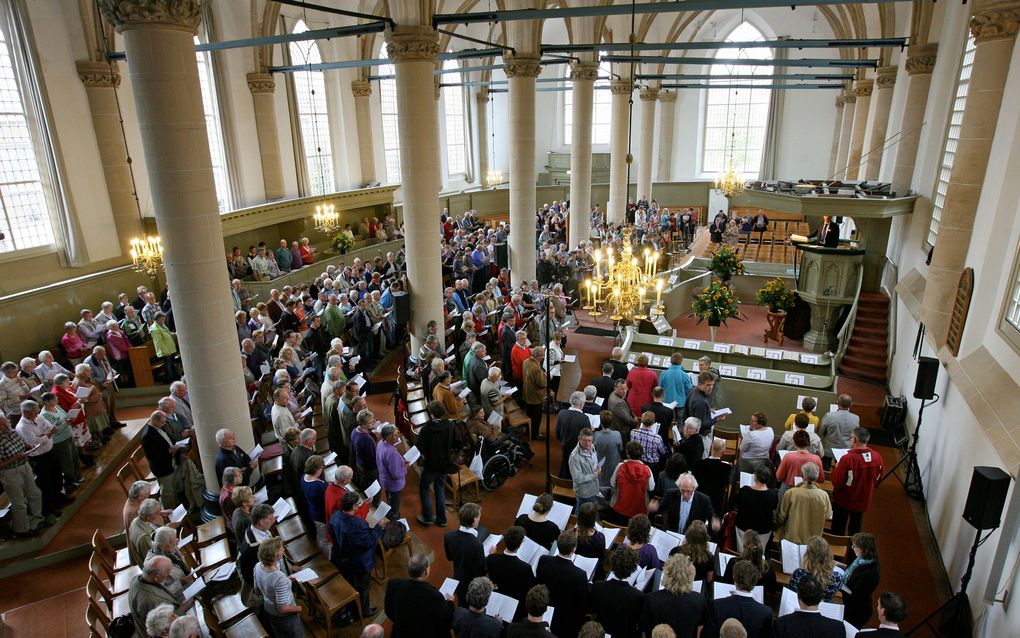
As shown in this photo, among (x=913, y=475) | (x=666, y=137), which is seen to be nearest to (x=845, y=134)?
(x=666, y=137)

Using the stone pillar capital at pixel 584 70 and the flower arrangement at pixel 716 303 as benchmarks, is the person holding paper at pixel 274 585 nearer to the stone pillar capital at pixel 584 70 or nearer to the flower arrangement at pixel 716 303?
the flower arrangement at pixel 716 303

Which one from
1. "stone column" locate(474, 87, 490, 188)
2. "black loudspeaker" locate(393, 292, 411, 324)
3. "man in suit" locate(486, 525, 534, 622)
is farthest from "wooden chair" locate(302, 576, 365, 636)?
"stone column" locate(474, 87, 490, 188)

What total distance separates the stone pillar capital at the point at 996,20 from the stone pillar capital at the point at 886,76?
36.3 feet

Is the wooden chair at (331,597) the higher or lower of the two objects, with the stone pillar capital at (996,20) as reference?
lower

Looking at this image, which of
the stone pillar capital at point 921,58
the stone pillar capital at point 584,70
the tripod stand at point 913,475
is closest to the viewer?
the tripod stand at point 913,475

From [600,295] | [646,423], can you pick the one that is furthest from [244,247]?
[646,423]

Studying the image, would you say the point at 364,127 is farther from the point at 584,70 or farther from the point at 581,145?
the point at 584,70

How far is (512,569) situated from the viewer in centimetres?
516

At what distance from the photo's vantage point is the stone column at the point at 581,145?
57.4 ft

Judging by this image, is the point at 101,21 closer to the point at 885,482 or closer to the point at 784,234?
the point at 885,482

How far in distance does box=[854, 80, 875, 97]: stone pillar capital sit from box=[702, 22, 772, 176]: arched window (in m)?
8.74

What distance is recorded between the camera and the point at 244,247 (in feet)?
63.9

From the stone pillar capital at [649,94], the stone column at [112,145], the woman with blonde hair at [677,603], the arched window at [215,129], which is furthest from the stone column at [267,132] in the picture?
the woman with blonde hair at [677,603]

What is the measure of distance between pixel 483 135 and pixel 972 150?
26.0 m
